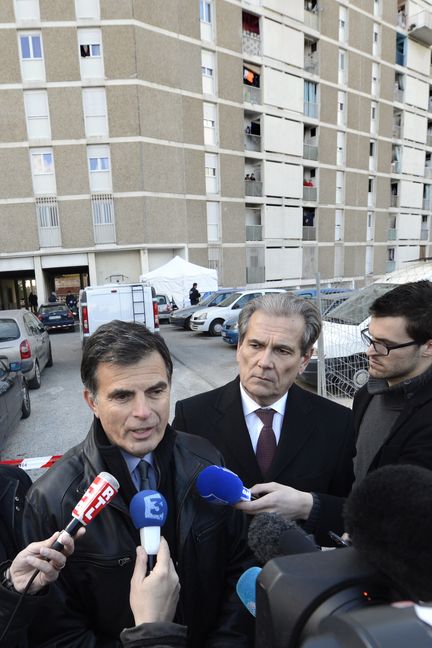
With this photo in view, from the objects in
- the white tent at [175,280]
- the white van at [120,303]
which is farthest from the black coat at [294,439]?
the white tent at [175,280]

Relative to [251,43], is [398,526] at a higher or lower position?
lower

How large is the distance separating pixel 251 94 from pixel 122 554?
26801 mm

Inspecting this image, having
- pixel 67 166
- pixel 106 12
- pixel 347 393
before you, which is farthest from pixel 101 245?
pixel 347 393

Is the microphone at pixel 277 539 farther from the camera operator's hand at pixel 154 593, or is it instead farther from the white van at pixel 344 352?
the white van at pixel 344 352

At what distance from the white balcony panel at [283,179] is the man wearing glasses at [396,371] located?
24.1 m

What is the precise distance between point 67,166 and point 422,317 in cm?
2152

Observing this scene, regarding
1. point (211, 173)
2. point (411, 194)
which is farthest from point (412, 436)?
point (411, 194)

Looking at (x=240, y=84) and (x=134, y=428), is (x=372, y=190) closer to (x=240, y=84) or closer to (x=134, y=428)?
(x=240, y=84)

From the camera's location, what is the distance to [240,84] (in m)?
22.4

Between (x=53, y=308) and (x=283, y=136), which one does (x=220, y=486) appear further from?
(x=283, y=136)

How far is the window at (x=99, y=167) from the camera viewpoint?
20000mm

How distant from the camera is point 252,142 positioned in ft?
79.3

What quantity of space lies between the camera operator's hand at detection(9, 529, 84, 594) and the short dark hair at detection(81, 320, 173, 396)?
548 millimetres

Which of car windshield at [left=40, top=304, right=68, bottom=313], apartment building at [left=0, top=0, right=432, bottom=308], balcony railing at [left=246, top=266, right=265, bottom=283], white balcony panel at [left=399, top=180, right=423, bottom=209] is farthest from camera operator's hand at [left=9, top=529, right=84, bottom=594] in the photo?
white balcony panel at [left=399, top=180, right=423, bottom=209]
